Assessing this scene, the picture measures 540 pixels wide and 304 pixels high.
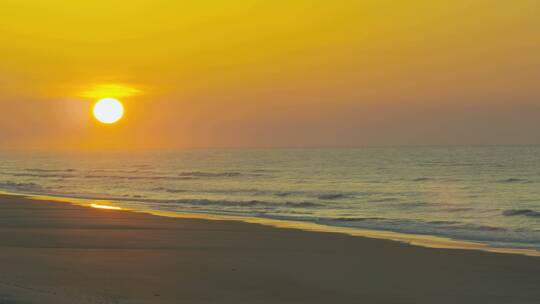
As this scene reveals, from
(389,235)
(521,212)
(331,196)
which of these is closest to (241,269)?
(389,235)

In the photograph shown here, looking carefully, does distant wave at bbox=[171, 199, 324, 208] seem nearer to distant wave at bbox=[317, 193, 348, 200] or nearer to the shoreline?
distant wave at bbox=[317, 193, 348, 200]

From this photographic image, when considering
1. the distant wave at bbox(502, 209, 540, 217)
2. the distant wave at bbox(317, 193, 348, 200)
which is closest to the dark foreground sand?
the distant wave at bbox(502, 209, 540, 217)

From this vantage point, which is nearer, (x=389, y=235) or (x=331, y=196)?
(x=389, y=235)

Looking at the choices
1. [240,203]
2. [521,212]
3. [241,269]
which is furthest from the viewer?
[240,203]

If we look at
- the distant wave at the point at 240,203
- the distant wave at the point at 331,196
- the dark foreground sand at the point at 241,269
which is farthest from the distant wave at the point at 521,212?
the dark foreground sand at the point at 241,269

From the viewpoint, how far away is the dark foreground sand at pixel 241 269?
1120 centimetres

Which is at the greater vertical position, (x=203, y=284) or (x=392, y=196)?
(x=392, y=196)

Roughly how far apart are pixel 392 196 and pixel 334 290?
30071 mm

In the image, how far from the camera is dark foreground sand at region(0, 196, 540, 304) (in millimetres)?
11195

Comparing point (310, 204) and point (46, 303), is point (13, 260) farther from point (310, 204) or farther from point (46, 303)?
point (310, 204)

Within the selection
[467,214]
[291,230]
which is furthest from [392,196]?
[291,230]

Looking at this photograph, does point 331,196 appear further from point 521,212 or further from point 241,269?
point 241,269

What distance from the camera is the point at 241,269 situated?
14.0 meters

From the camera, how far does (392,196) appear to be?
41375mm
